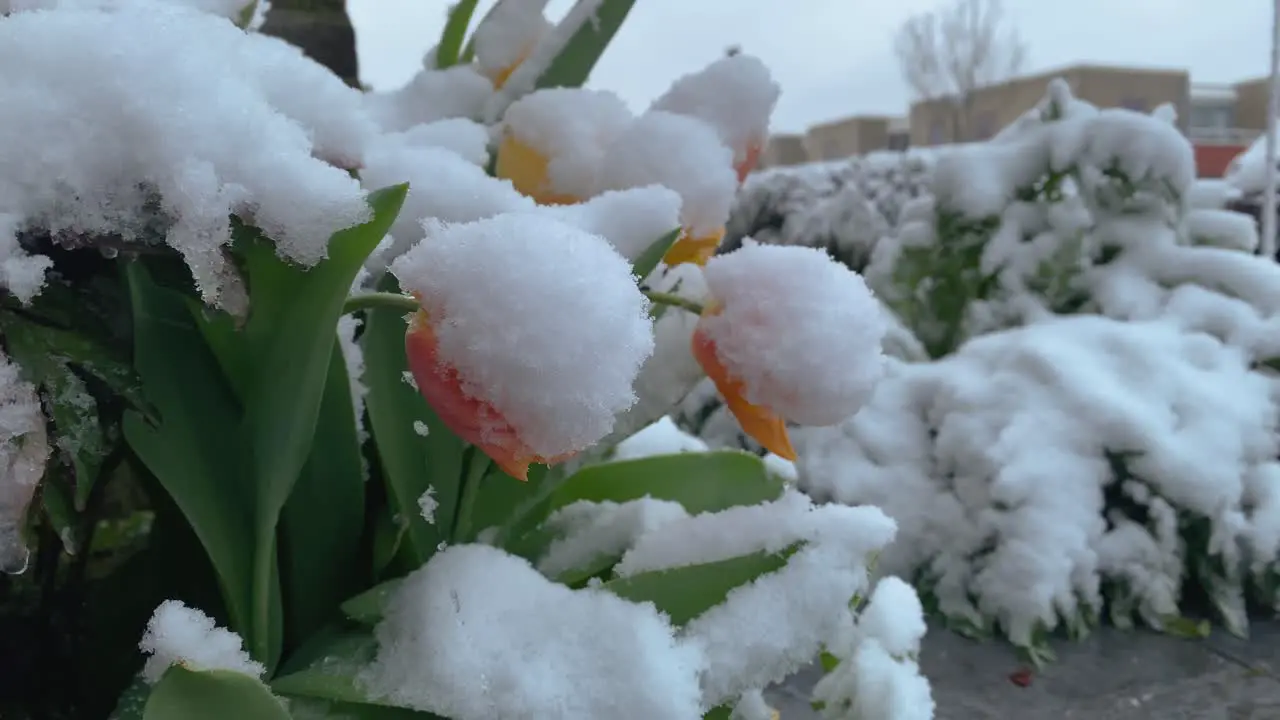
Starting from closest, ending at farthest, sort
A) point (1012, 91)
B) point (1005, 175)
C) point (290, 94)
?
Answer: point (290, 94) < point (1005, 175) < point (1012, 91)

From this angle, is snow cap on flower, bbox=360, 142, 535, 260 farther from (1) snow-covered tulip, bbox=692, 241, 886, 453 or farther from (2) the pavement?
(2) the pavement

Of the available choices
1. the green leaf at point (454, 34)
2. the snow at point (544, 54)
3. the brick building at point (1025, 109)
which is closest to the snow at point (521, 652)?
the snow at point (544, 54)

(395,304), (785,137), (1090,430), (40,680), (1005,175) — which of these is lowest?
(785,137)

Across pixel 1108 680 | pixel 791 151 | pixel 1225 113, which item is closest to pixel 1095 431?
pixel 1108 680

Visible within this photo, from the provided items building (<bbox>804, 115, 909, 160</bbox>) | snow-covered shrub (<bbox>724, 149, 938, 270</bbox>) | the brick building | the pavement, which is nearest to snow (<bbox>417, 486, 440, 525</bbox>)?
the pavement

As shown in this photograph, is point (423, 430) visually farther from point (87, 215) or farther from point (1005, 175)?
point (1005, 175)

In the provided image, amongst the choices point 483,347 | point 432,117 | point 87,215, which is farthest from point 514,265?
point 432,117
